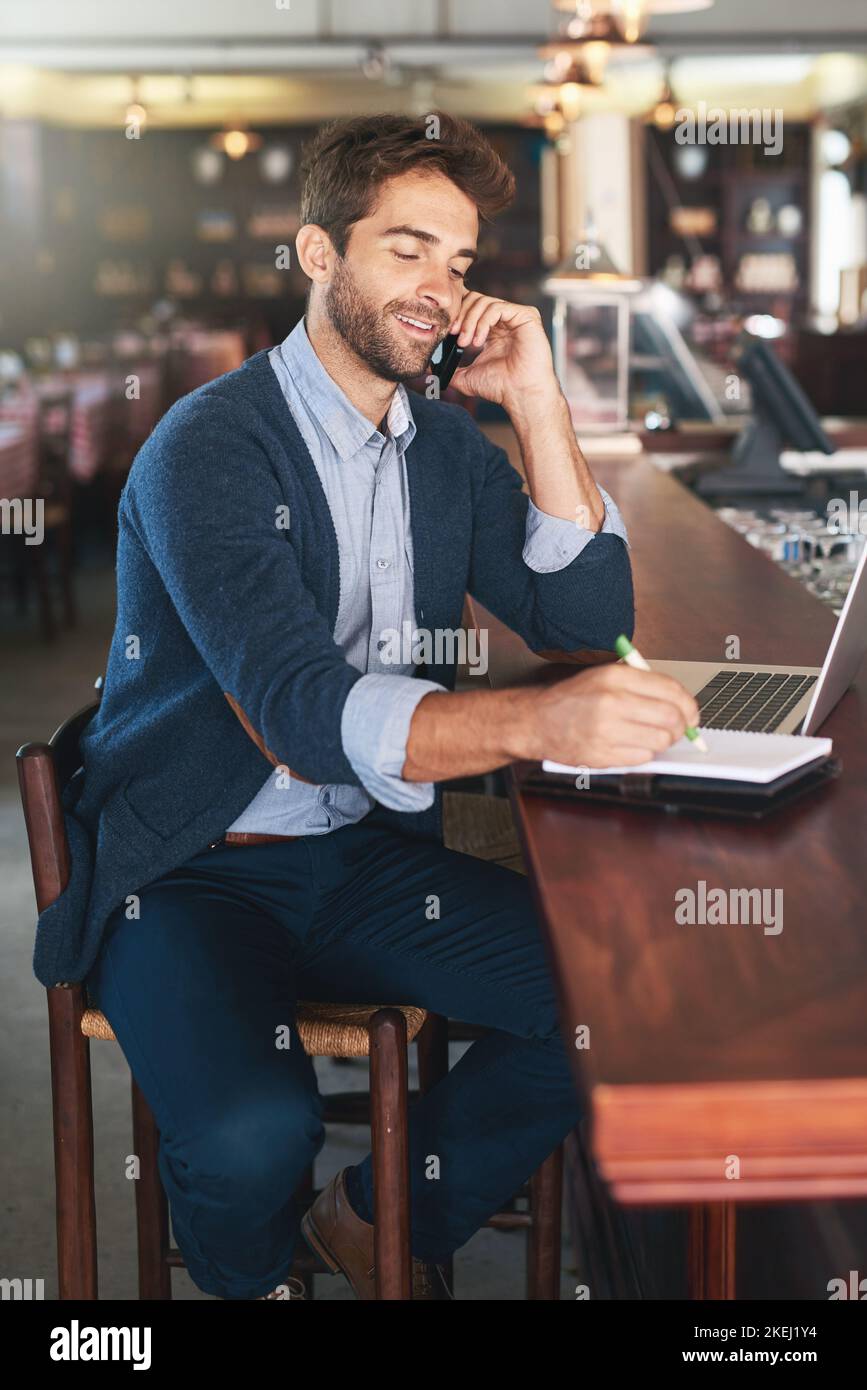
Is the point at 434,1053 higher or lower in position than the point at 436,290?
lower

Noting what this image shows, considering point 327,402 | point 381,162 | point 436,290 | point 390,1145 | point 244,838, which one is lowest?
point 390,1145

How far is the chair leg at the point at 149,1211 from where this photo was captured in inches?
65.9

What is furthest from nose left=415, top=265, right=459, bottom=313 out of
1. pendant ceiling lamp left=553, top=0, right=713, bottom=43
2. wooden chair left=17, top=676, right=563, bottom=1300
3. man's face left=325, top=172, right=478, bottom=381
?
pendant ceiling lamp left=553, top=0, right=713, bottom=43

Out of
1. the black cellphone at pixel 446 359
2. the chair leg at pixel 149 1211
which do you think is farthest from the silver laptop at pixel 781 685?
the chair leg at pixel 149 1211

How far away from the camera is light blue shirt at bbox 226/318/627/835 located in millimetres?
1552

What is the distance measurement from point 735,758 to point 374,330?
66cm

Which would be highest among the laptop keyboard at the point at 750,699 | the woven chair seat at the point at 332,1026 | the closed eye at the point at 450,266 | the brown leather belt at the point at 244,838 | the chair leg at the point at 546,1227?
the closed eye at the point at 450,266

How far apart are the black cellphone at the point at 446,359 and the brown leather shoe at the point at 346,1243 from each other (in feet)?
3.11

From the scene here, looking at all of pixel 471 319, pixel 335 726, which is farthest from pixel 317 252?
pixel 335 726

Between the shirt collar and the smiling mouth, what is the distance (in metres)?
0.10

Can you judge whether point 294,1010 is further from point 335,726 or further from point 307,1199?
point 307,1199

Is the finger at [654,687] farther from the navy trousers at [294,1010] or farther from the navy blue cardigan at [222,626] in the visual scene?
the navy trousers at [294,1010]

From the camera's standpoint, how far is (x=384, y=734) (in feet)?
3.98
